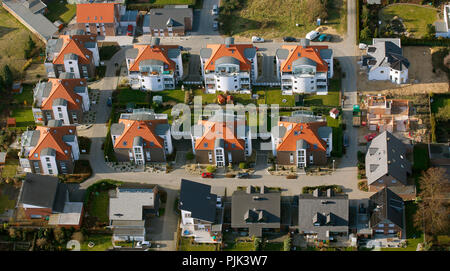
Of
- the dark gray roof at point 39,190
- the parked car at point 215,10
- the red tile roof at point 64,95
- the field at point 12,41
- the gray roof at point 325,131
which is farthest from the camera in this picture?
the parked car at point 215,10

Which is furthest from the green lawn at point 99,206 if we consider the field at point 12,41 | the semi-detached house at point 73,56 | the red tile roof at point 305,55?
the red tile roof at point 305,55

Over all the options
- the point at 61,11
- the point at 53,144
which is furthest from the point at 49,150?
the point at 61,11

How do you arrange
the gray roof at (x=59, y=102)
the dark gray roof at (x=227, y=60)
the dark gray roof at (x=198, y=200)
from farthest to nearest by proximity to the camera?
the dark gray roof at (x=227, y=60) < the gray roof at (x=59, y=102) < the dark gray roof at (x=198, y=200)

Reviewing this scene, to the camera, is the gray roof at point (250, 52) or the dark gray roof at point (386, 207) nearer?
the dark gray roof at point (386, 207)

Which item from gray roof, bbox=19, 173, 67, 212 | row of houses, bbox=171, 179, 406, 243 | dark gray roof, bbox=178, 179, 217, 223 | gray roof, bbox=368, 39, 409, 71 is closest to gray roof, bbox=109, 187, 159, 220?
dark gray roof, bbox=178, 179, 217, 223

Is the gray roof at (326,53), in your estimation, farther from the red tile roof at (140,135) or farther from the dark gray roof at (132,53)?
the red tile roof at (140,135)

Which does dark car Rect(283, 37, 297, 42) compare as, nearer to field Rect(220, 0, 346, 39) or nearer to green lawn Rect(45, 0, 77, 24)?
field Rect(220, 0, 346, 39)
